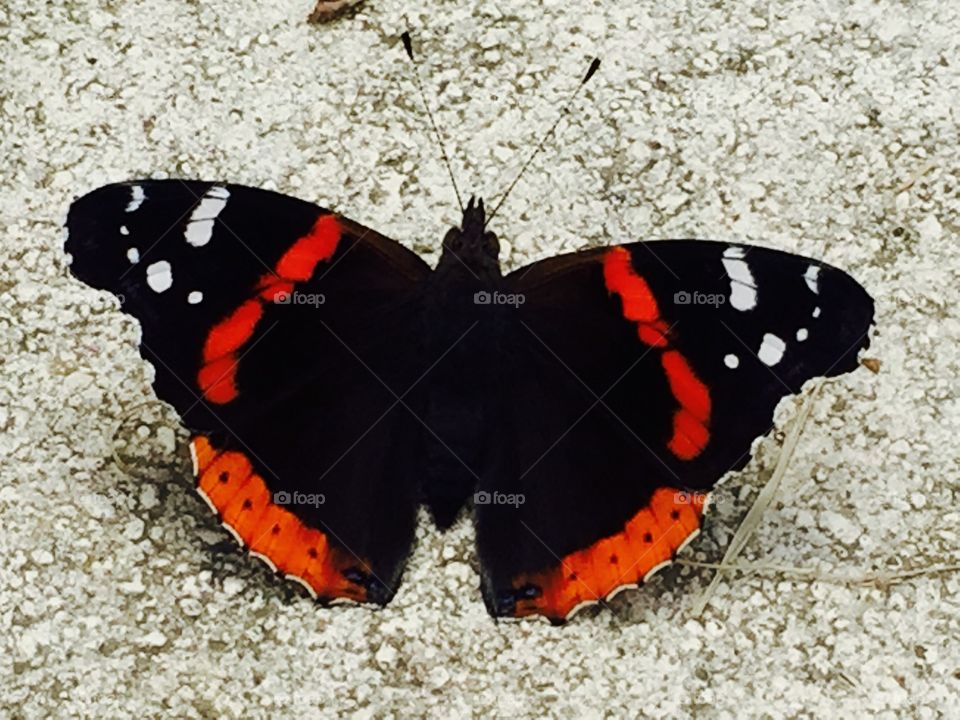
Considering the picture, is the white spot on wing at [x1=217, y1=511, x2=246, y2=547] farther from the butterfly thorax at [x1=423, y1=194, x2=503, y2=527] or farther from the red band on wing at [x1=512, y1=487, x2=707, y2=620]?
the red band on wing at [x1=512, y1=487, x2=707, y2=620]

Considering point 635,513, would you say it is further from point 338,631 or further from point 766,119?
point 766,119

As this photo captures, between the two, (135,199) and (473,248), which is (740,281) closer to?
(473,248)

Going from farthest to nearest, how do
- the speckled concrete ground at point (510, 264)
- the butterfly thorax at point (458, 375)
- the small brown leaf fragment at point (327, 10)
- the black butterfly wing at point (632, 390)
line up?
the small brown leaf fragment at point (327, 10) < the speckled concrete ground at point (510, 264) < the butterfly thorax at point (458, 375) < the black butterfly wing at point (632, 390)

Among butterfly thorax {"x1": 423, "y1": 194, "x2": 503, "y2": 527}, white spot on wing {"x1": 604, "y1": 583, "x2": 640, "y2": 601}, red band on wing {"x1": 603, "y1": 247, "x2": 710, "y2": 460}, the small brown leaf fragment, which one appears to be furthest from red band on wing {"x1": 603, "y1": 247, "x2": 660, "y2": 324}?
the small brown leaf fragment

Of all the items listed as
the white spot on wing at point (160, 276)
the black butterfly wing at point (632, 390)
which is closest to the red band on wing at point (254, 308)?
the white spot on wing at point (160, 276)

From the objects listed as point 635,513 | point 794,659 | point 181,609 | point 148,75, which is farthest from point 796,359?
point 148,75

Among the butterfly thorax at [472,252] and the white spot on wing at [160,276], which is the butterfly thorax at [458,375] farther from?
the white spot on wing at [160,276]
